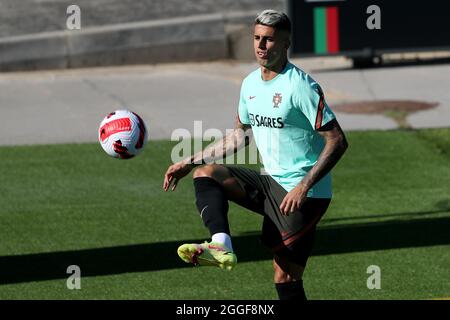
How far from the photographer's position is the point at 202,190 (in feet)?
25.9

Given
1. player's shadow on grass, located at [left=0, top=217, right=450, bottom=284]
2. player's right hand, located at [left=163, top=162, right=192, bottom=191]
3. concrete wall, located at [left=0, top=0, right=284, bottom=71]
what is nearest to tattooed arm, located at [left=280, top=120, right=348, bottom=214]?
player's right hand, located at [left=163, top=162, right=192, bottom=191]

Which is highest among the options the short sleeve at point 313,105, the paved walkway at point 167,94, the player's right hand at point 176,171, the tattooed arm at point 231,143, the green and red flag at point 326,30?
the green and red flag at point 326,30

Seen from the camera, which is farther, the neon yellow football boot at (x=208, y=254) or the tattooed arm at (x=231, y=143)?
the tattooed arm at (x=231, y=143)

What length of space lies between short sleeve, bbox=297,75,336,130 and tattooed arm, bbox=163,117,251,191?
72 centimetres

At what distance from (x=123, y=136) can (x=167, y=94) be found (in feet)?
35.1

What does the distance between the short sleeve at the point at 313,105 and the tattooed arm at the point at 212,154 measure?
721 millimetres

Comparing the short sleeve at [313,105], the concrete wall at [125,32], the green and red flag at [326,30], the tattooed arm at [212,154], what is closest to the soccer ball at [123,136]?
the tattooed arm at [212,154]

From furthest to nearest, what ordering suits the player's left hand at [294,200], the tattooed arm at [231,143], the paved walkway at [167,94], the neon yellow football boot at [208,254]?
the paved walkway at [167,94]
the tattooed arm at [231,143]
the player's left hand at [294,200]
the neon yellow football boot at [208,254]

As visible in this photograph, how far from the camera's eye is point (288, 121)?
7785 mm

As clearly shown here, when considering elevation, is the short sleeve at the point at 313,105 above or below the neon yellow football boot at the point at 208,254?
above

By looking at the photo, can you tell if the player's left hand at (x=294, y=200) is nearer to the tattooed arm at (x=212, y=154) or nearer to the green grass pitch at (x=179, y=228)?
the tattooed arm at (x=212, y=154)

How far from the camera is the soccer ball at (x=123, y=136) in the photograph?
8492mm

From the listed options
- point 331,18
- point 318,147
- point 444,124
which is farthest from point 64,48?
point 318,147
